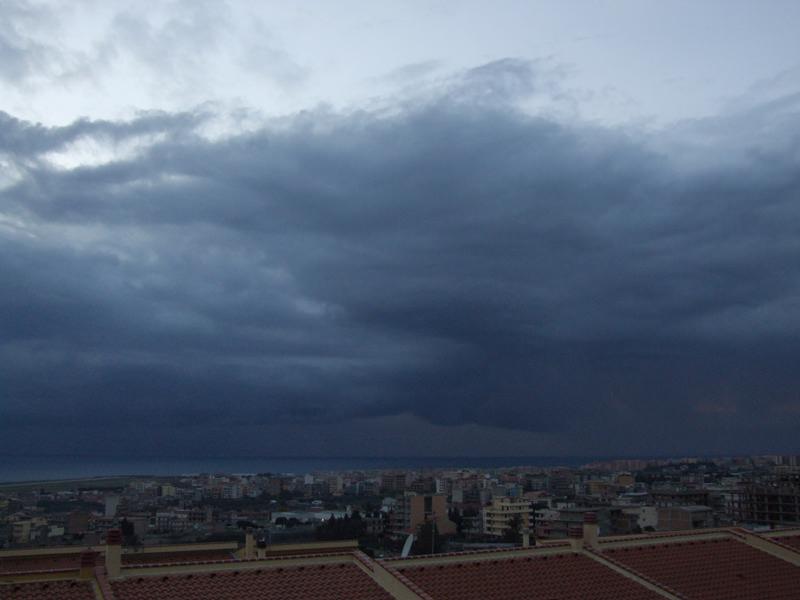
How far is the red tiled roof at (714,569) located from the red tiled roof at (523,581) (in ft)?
4.11

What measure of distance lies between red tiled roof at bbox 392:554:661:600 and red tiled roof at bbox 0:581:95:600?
21.3 feet

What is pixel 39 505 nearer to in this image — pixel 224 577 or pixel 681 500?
pixel 681 500

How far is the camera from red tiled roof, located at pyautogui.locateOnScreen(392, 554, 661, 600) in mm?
17438

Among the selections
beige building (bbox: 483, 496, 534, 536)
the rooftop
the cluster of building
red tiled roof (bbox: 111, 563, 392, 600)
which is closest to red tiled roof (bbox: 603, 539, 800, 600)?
the rooftop

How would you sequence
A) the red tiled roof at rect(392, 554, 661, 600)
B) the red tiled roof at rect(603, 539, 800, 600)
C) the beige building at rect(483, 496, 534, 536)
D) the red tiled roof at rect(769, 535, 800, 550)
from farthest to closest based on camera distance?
the beige building at rect(483, 496, 534, 536), the red tiled roof at rect(769, 535, 800, 550), the red tiled roof at rect(603, 539, 800, 600), the red tiled roof at rect(392, 554, 661, 600)

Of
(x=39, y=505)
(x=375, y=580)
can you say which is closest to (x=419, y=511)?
(x=39, y=505)

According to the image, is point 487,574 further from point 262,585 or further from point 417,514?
point 417,514

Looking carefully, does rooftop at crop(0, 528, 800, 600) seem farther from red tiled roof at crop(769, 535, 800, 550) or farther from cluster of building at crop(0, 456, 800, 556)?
cluster of building at crop(0, 456, 800, 556)

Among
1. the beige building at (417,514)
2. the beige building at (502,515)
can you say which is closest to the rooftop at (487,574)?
the beige building at (417,514)

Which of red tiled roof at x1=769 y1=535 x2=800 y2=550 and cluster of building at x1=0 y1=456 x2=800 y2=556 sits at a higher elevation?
red tiled roof at x1=769 y1=535 x2=800 y2=550

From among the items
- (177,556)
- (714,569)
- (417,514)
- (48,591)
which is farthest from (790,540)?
(417,514)

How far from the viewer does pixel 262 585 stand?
16.1 metres

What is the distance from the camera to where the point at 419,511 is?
103188 millimetres

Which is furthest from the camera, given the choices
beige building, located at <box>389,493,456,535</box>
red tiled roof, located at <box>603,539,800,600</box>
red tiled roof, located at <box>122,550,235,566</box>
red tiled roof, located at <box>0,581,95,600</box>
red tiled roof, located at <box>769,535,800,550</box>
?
beige building, located at <box>389,493,456,535</box>
